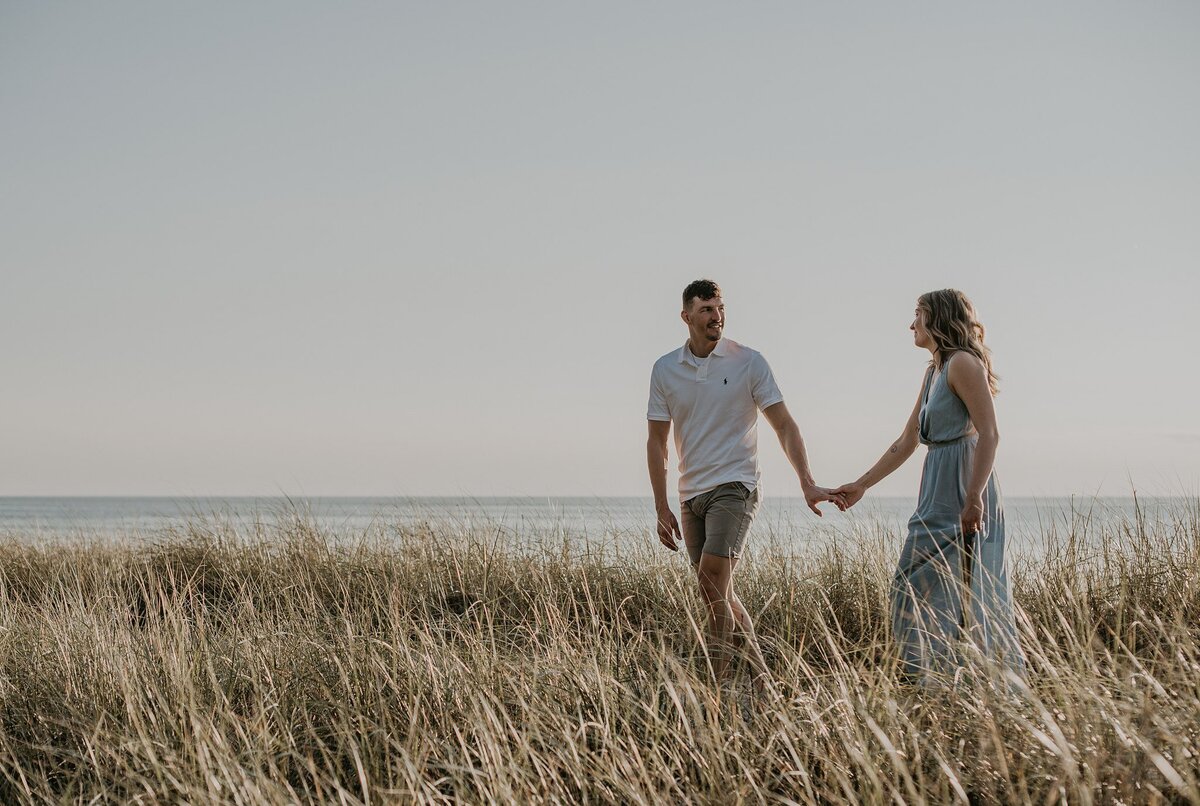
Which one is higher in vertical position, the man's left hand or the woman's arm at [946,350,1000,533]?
the woman's arm at [946,350,1000,533]

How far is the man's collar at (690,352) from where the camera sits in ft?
17.5

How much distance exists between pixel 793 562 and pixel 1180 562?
7.47 ft

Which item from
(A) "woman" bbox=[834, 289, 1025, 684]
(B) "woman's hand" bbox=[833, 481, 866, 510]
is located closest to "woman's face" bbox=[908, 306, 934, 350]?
(A) "woman" bbox=[834, 289, 1025, 684]

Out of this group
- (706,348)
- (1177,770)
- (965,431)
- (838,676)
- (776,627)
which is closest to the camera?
(1177,770)

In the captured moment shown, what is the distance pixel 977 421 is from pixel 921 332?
538mm

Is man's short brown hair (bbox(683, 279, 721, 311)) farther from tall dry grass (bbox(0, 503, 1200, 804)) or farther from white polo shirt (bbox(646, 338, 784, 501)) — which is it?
tall dry grass (bbox(0, 503, 1200, 804))

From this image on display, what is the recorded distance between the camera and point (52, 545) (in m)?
10.6

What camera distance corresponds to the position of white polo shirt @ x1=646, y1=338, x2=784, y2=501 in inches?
204

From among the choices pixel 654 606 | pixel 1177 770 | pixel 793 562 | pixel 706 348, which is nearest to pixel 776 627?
pixel 793 562

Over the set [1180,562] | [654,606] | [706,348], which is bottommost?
[654,606]

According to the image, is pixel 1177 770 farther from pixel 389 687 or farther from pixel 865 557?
pixel 865 557

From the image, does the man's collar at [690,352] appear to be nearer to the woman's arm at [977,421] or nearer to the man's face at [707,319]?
the man's face at [707,319]

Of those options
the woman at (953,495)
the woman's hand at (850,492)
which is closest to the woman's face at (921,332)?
the woman at (953,495)

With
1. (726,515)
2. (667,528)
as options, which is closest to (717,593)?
(726,515)
